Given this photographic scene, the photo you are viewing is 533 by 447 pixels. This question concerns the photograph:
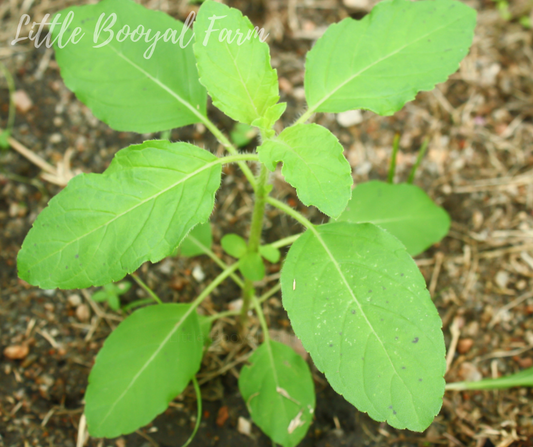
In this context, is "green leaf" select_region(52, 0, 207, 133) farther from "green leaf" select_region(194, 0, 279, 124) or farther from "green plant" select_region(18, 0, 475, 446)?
"green leaf" select_region(194, 0, 279, 124)

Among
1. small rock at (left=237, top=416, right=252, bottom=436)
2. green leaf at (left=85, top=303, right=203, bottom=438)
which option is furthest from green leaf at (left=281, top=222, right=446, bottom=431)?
small rock at (left=237, top=416, right=252, bottom=436)

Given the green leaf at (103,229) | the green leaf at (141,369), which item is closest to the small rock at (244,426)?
the green leaf at (141,369)

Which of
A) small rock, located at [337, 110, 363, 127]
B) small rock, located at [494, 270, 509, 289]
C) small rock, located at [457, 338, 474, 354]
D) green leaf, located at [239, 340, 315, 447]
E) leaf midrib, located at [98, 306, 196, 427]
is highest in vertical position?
small rock, located at [337, 110, 363, 127]

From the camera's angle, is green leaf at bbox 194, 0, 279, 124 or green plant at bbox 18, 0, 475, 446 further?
green leaf at bbox 194, 0, 279, 124

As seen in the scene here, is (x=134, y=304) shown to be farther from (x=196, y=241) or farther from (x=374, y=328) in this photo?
(x=374, y=328)

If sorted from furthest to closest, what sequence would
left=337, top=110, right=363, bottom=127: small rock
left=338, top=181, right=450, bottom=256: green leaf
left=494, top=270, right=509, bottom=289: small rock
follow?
left=337, top=110, right=363, bottom=127: small rock < left=494, top=270, right=509, bottom=289: small rock < left=338, top=181, right=450, bottom=256: green leaf

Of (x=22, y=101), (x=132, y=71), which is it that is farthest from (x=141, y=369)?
(x=22, y=101)

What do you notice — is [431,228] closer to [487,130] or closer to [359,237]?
[359,237]

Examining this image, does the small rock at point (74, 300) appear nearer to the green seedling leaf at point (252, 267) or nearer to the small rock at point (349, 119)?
the green seedling leaf at point (252, 267)
